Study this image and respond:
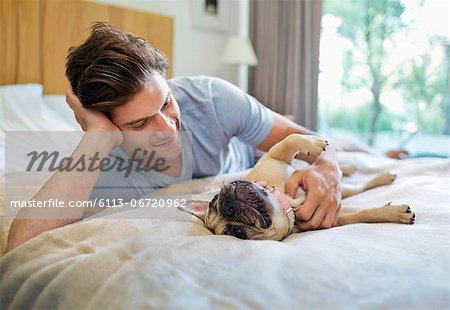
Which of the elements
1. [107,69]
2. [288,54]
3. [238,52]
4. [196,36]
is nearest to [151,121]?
[107,69]

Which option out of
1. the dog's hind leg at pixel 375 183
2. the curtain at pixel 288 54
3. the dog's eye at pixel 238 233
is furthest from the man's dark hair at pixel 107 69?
the curtain at pixel 288 54

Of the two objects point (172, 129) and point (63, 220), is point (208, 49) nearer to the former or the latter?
point (172, 129)

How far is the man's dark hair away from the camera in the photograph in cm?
102

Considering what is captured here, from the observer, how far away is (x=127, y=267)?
0.63 metres

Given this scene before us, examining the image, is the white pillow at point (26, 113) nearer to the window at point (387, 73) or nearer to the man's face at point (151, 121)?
the man's face at point (151, 121)

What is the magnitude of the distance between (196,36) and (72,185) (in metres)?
2.52

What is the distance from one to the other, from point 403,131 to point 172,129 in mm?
2479

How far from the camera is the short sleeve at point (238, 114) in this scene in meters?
1.40

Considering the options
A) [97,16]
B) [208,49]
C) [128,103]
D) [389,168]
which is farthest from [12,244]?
[208,49]

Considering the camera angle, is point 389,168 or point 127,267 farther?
point 389,168

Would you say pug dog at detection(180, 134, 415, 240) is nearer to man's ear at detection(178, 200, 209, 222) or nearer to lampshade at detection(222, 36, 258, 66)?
man's ear at detection(178, 200, 209, 222)

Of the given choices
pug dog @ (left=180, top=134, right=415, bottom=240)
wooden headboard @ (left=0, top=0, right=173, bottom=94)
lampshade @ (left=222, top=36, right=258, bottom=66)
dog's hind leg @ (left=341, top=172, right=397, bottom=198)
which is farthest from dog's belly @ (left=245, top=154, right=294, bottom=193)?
lampshade @ (left=222, top=36, right=258, bottom=66)

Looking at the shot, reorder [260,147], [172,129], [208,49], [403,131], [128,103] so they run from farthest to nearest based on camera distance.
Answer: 1. [208,49]
2. [403,131]
3. [260,147]
4. [172,129]
5. [128,103]

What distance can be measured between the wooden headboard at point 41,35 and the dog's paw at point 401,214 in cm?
167
